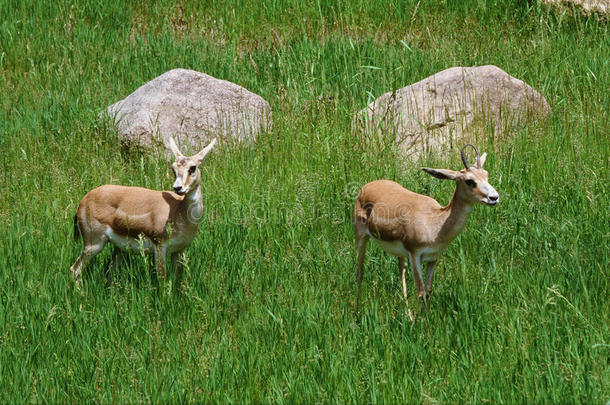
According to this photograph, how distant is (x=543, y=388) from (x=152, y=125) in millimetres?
5406

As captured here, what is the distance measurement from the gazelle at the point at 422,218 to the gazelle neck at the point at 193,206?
1.19 meters

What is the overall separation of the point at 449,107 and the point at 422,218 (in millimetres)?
3130

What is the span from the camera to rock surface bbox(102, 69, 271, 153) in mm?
8594

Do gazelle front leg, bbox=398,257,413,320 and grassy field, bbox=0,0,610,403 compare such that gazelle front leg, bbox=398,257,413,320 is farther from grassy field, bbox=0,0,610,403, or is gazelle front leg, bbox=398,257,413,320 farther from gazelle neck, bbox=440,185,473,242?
gazelle neck, bbox=440,185,473,242

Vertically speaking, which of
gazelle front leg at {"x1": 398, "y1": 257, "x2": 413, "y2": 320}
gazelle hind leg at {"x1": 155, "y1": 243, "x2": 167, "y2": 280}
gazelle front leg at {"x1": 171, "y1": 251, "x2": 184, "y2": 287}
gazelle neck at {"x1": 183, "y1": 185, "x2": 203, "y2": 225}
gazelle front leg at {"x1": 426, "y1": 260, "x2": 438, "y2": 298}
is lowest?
gazelle front leg at {"x1": 171, "y1": 251, "x2": 184, "y2": 287}

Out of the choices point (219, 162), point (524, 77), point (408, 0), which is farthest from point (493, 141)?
point (408, 0)

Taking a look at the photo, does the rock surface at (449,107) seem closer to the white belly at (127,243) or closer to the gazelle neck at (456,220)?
the gazelle neck at (456,220)

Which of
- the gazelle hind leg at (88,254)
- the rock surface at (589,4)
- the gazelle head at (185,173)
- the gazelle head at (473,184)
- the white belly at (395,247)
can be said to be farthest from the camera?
the rock surface at (589,4)

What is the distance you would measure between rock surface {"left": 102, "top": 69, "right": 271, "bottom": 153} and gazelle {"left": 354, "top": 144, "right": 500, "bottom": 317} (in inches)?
119

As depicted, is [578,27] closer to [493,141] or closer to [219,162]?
[493,141]

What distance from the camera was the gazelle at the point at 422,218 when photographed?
530 centimetres

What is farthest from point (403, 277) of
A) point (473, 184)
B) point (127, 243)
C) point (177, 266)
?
point (127, 243)

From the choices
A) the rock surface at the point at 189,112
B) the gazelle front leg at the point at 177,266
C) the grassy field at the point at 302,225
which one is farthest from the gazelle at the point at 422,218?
the rock surface at the point at 189,112

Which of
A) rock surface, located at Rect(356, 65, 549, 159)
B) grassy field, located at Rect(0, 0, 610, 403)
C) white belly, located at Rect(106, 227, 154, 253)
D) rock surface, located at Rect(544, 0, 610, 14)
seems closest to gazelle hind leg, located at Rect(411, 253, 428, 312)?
grassy field, located at Rect(0, 0, 610, 403)
